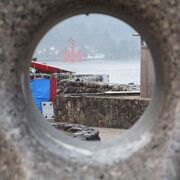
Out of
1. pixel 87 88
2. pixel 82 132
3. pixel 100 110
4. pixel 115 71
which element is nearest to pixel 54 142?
pixel 82 132

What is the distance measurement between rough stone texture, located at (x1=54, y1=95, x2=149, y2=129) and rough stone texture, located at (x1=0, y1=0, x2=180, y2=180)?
1006 cm

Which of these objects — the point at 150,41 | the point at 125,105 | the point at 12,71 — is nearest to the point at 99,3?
the point at 150,41

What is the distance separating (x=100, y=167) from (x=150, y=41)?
86 centimetres

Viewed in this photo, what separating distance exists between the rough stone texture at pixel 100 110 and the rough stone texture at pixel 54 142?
1006 cm

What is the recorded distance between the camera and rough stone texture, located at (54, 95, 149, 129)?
45.1ft

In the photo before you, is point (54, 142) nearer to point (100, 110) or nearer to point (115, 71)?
point (100, 110)

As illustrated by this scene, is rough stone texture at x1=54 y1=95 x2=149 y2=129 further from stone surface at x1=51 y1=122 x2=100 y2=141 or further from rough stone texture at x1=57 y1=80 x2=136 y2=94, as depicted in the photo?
rough stone texture at x1=57 y1=80 x2=136 y2=94

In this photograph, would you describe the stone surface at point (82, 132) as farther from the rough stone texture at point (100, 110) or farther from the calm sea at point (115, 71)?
the calm sea at point (115, 71)

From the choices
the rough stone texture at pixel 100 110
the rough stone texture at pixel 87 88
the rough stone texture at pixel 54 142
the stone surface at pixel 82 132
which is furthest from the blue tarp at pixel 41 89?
the rough stone texture at pixel 54 142

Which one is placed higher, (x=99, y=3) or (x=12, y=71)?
(x=99, y=3)

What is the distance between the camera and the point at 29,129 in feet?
10.7

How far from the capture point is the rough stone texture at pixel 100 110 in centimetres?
1373

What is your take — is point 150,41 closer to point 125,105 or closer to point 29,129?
point 29,129

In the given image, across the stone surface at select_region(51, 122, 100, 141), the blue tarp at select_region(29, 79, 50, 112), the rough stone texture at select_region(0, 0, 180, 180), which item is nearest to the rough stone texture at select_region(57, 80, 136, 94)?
the blue tarp at select_region(29, 79, 50, 112)
